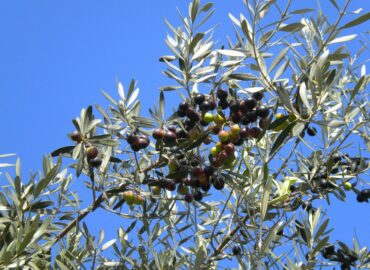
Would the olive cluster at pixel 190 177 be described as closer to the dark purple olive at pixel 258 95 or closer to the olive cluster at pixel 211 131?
the olive cluster at pixel 211 131

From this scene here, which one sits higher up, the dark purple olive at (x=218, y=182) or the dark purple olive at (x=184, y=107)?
the dark purple olive at (x=184, y=107)

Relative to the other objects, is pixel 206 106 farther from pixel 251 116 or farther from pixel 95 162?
pixel 95 162

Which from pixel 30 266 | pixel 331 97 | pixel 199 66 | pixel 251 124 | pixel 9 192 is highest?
pixel 199 66

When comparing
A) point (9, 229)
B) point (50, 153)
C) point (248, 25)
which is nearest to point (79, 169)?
point (50, 153)

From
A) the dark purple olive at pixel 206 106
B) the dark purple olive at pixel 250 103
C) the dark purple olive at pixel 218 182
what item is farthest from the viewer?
the dark purple olive at pixel 218 182

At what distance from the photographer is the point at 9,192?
9.87 feet

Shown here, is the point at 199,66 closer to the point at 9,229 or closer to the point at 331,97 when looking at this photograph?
the point at 331,97

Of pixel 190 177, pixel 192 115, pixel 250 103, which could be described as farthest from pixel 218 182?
pixel 250 103

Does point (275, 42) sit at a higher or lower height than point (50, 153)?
higher

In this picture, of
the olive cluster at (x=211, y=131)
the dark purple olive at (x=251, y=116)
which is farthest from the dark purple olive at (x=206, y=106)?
the dark purple olive at (x=251, y=116)

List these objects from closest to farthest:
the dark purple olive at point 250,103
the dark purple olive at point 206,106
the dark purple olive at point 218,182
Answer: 1. the dark purple olive at point 250,103
2. the dark purple olive at point 206,106
3. the dark purple olive at point 218,182

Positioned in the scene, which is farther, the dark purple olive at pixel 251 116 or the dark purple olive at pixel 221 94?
the dark purple olive at pixel 221 94

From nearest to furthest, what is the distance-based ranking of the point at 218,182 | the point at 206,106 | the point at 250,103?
the point at 250,103 → the point at 206,106 → the point at 218,182

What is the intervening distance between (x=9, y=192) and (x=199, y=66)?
1109 mm
